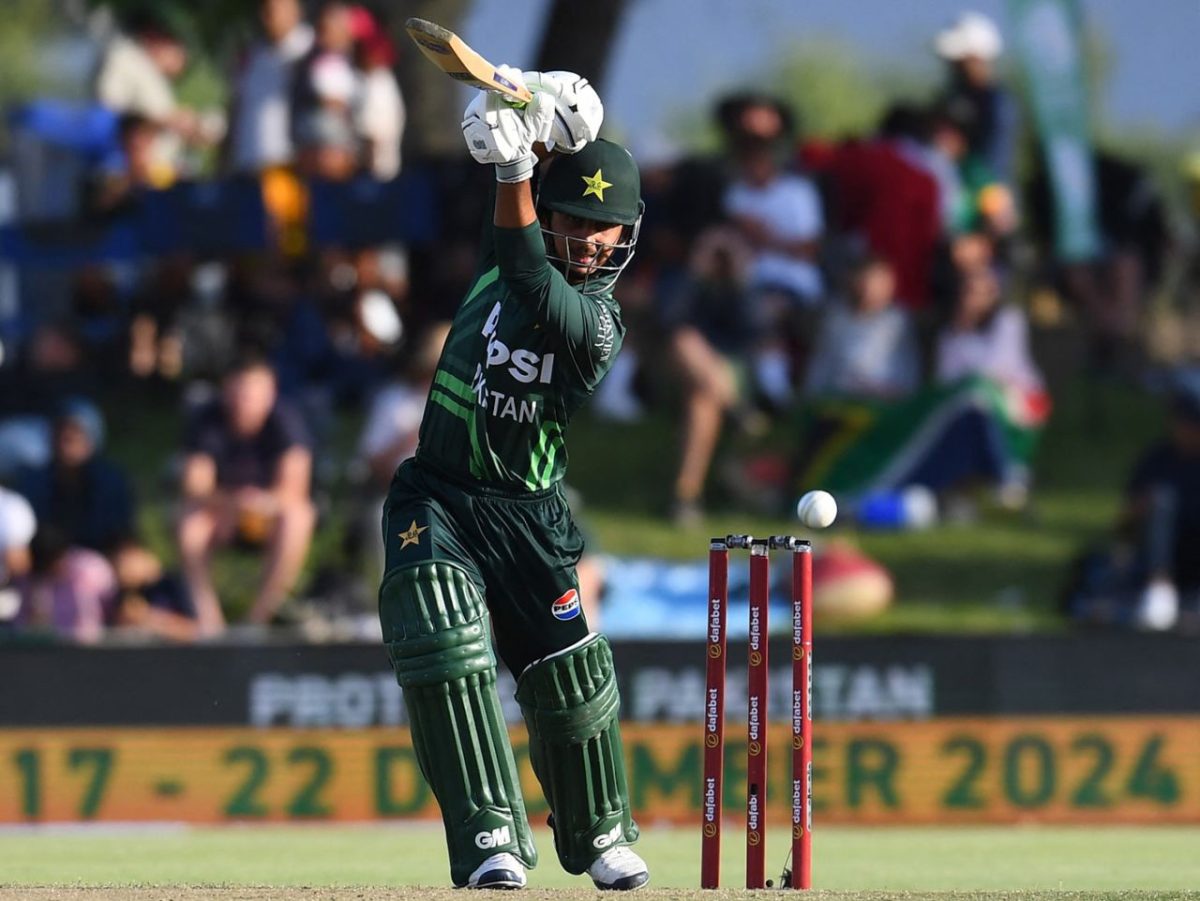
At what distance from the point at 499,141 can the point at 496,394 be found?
68cm

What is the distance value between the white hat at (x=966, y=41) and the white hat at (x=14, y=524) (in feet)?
17.4

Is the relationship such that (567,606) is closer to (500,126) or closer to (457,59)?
(500,126)

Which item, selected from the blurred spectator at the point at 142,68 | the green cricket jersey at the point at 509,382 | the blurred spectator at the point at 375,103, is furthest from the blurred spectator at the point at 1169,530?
the blurred spectator at the point at 142,68

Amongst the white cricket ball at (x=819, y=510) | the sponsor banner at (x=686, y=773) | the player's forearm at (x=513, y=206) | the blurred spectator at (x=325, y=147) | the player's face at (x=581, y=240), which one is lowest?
the sponsor banner at (x=686, y=773)

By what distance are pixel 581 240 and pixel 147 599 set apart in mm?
5492

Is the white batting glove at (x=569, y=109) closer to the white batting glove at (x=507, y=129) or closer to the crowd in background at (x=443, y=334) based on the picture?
the white batting glove at (x=507, y=129)

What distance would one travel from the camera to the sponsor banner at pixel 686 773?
9.14 meters

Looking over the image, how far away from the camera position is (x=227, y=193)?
12086 mm

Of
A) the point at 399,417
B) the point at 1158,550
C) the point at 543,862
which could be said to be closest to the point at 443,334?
the point at 399,417

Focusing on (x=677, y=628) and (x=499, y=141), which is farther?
(x=677, y=628)

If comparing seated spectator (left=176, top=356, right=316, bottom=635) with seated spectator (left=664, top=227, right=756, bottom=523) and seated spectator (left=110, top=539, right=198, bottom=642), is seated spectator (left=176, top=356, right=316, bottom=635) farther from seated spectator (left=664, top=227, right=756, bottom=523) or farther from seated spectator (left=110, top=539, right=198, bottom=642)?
seated spectator (left=664, top=227, right=756, bottom=523)

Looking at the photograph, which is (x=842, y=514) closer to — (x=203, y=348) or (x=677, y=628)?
(x=677, y=628)

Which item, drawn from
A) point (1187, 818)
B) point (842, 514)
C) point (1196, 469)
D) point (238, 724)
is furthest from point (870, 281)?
point (238, 724)

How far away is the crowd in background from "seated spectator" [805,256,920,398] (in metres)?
0.01
